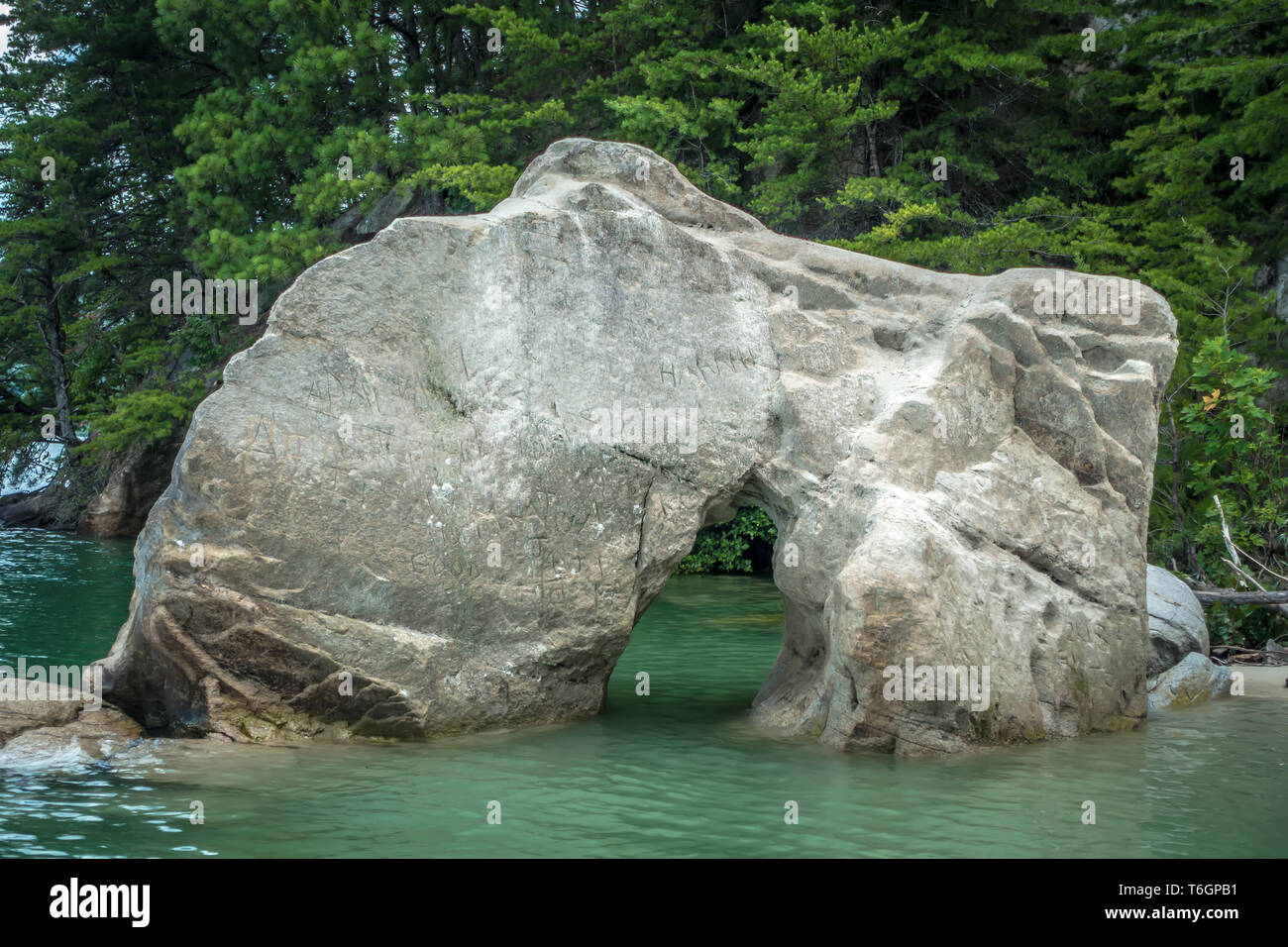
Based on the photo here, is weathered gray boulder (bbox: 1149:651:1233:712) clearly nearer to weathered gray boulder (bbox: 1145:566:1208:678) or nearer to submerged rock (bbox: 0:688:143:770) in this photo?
weathered gray boulder (bbox: 1145:566:1208:678)

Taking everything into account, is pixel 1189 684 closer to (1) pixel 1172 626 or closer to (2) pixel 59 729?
(1) pixel 1172 626

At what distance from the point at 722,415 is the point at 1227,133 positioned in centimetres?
1125

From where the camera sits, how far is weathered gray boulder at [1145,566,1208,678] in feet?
35.7

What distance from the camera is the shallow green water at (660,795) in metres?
6.05

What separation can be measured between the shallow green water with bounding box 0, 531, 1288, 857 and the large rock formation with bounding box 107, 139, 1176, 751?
49 cm

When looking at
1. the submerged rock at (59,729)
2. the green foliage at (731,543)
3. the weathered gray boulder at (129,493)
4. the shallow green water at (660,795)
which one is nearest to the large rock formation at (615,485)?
the submerged rock at (59,729)

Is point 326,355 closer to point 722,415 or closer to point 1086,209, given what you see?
point 722,415

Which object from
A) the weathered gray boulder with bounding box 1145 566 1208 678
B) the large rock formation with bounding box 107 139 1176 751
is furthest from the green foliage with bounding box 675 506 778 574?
the large rock formation with bounding box 107 139 1176 751

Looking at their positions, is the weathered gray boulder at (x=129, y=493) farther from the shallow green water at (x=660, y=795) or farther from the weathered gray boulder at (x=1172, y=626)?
the weathered gray boulder at (x=1172, y=626)

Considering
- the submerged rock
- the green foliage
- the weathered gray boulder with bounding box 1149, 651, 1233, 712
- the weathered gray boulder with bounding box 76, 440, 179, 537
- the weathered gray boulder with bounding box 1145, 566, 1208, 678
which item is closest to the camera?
the submerged rock

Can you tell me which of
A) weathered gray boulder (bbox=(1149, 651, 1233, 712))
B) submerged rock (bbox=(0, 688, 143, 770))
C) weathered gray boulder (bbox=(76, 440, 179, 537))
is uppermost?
weathered gray boulder (bbox=(76, 440, 179, 537))

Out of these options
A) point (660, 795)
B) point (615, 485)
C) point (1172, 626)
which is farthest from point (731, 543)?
point (660, 795)

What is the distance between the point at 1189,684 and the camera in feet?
33.4
